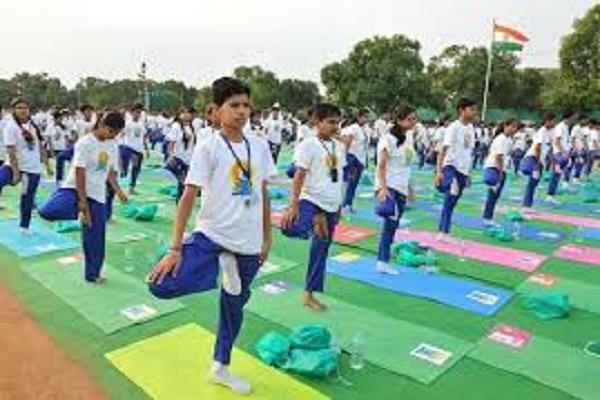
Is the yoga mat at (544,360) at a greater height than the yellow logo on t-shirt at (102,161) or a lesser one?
lesser

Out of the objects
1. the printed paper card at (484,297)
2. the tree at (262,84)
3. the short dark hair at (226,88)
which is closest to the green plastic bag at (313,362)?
the short dark hair at (226,88)

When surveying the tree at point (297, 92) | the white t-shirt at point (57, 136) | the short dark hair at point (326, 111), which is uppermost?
the tree at point (297, 92)

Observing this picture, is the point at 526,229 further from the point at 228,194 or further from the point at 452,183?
the point at 228,194

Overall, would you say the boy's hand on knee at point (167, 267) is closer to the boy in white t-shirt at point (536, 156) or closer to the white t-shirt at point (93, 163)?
the white t-shirt at point (93, 163)

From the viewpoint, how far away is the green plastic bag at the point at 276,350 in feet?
15.5

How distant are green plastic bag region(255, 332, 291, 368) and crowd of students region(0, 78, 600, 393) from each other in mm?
535

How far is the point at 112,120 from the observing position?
6.31m

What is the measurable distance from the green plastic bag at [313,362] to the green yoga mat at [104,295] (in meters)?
1.71

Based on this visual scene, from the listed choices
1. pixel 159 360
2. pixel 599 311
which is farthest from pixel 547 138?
pixel 159 360

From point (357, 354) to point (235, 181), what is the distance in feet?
6.54

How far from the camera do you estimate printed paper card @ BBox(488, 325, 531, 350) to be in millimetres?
5488

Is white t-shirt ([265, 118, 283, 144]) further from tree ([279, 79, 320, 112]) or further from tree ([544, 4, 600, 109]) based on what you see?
tree ([279, 79, 320, 112])

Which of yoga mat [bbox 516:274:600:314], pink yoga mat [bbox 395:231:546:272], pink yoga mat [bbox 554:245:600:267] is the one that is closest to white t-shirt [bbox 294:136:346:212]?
yoga mat [bbox 516:274:600:314]

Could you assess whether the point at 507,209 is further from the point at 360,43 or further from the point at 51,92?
the point at 51,92
